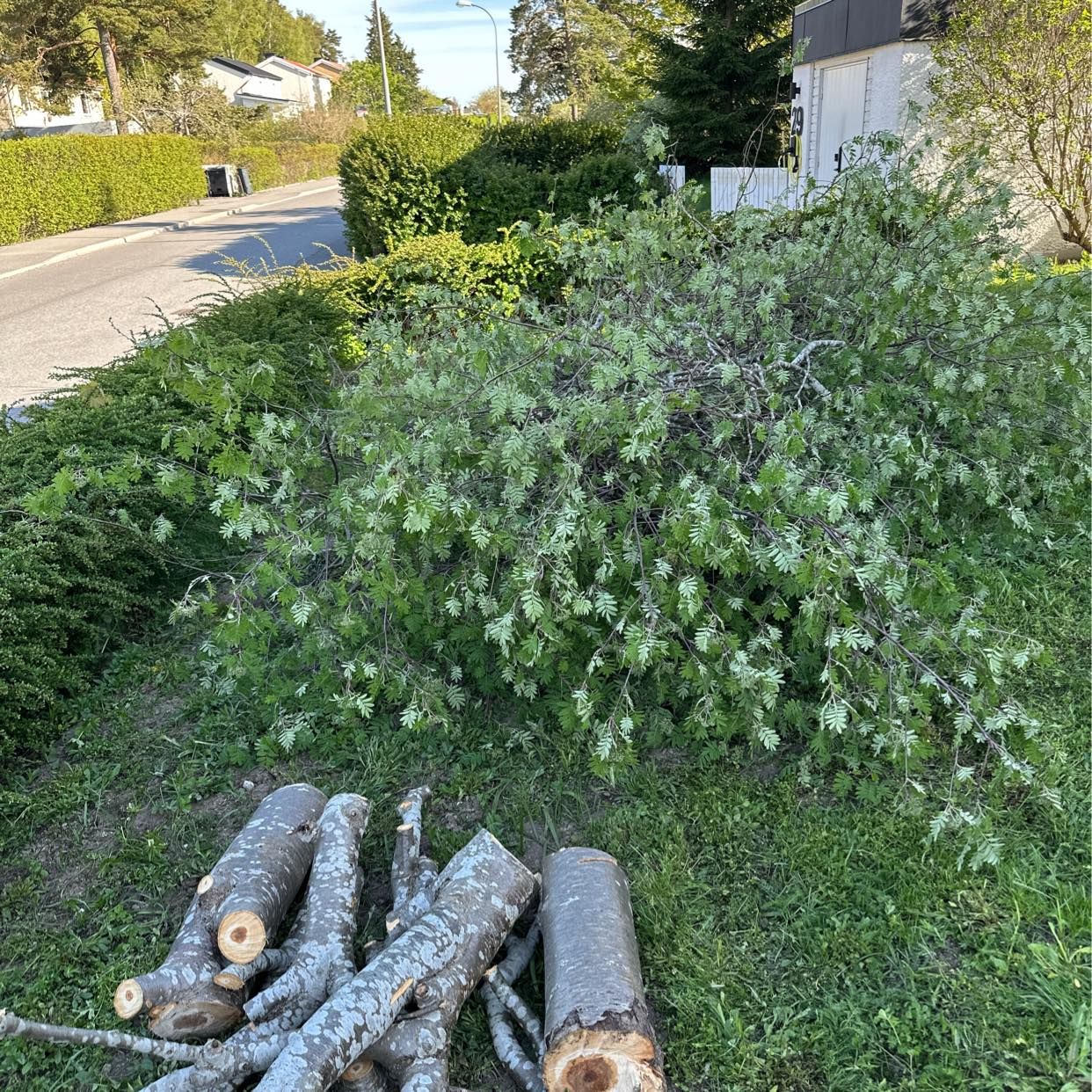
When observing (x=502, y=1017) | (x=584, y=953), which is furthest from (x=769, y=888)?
(x=502, y=1017)

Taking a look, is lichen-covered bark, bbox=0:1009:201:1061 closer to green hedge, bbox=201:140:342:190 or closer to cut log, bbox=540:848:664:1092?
cut log, bbox=540:848:664:1092

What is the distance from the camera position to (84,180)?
19.8 m

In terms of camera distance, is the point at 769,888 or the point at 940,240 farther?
the point at 940,240

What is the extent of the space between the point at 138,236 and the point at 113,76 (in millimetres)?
11575

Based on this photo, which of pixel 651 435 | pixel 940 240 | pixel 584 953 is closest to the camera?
pixel 584 953

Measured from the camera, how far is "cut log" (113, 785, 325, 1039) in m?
2.19

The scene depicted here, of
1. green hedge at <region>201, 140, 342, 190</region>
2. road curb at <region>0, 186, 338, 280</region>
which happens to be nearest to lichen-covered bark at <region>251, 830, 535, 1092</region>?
road curb at <region>0, 186, 338, 280</region>

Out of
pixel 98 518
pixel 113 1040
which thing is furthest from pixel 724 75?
pixel 113 1040

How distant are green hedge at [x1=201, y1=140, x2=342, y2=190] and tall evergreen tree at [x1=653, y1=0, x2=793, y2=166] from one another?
15.7 metres

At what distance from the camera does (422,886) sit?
8.45ft

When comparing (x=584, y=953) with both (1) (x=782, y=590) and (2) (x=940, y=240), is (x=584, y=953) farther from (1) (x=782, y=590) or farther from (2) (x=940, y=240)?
(2) (x=940, y=240)

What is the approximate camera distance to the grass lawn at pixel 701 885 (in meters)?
2.19

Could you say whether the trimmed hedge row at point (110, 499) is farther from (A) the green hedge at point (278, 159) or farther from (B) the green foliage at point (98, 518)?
(A) the green hedge at point (278, 159)

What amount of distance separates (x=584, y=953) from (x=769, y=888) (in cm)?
69
